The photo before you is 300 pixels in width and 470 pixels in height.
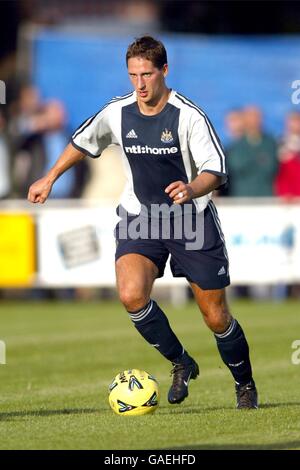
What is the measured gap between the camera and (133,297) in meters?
8.62

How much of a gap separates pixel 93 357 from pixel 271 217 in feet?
19.4

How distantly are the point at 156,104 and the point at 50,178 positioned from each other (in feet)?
2.90

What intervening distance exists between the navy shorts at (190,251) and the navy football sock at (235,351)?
359mm

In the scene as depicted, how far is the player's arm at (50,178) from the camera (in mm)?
8617

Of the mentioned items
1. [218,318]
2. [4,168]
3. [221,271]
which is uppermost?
[221,271]

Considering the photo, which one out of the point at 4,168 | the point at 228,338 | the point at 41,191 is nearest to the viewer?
the point at 41,191

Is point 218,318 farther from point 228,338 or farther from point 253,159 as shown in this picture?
point 253,159

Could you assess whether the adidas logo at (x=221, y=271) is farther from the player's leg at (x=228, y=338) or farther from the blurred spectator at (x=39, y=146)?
the blurred spectator at (x=39, y=146)

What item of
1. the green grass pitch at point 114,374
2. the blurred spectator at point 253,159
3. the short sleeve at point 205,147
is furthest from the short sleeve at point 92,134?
the blurred spectator at point 253,159

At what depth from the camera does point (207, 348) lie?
522 inches

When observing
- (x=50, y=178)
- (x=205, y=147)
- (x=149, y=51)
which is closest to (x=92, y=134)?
(x=50, y=178)

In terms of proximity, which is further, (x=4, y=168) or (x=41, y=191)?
(x=4, y=168)
